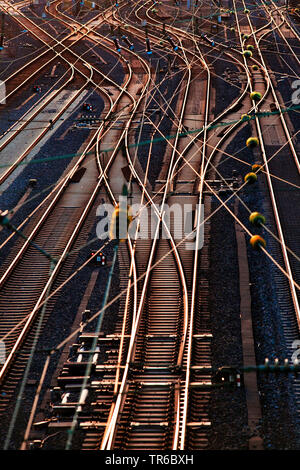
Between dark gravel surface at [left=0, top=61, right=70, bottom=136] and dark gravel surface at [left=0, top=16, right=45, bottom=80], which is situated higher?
dark gravel surface at [left=0, top=16, right=45, bottom=80]

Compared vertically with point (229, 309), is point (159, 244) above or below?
above

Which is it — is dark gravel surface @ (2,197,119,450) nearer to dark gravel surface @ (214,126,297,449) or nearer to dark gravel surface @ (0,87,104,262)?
dark gravel surface @ (0,87,104,262)

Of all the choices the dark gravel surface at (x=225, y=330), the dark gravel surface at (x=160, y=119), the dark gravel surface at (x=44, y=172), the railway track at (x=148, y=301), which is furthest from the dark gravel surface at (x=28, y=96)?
the dark gravel surface at (x=225, y=330)

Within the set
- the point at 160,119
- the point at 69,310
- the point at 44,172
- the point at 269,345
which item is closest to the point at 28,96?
the point at 160,119

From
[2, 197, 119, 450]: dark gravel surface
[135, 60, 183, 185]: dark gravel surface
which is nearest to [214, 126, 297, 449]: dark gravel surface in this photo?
[2, 197, 119, 450]: dark gravel surface

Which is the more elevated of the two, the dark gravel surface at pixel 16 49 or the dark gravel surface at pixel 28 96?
the dark gravel surface at pixel 16 49

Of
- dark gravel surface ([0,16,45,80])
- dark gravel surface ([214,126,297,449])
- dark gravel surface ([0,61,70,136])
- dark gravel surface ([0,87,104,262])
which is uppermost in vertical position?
dark gravel surface ([0,16,45,80])

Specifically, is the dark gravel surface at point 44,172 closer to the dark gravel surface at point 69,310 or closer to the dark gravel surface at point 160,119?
the dark gravel surface at point 69,310

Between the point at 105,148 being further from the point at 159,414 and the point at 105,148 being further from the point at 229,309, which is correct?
the point at 159,414

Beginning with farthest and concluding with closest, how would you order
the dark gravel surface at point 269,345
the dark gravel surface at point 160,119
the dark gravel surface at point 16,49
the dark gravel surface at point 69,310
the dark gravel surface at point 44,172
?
the dark gravel surface at point 16,49, the dark gravel surface at point 160,119, the dark gravel surface at point 44,172, the dark gravel surface at point 69,310, the dark gravel surface at point 269,345

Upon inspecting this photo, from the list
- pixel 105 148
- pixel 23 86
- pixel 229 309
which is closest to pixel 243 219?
pixel 229 309

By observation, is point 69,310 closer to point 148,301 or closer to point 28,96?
point 148,301
